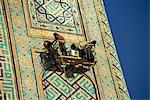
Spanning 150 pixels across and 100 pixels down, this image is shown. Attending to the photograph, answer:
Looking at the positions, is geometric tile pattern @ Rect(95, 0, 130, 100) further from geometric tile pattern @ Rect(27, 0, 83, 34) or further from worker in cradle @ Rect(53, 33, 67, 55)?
worker in cradle @ Rect(53, 33, 67, 55)

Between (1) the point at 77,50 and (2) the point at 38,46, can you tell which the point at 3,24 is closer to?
(2) the point at 38,46

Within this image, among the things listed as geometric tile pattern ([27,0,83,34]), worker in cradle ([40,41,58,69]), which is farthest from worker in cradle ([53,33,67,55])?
geometric tile pattern ([27,0,83,34])

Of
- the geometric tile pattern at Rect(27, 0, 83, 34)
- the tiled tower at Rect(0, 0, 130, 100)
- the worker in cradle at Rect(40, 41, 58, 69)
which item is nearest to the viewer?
the tiled tower at Rect(0, 0, 130, 100)

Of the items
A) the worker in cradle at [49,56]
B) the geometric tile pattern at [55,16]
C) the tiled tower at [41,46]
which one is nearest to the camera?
the tiled tower at [41,46]

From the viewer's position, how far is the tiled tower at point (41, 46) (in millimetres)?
6855

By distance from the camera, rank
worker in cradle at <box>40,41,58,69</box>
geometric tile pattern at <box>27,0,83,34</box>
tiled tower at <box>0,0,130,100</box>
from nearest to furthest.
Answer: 1. tiled tower at <box>0,0,130,100</box>
2. worker in cradle at <box>40,41,58,69</box>
3. geometric tile pattern at <box>27,0,83,34</box>

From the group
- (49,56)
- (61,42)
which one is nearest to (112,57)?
(61,42)

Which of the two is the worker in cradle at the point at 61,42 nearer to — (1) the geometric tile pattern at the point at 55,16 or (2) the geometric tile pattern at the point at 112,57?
(1) the geometric tile pattern at the point at 55,16

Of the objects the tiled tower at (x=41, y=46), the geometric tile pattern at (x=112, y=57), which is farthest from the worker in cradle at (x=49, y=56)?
the geometric tile pattern at (x=112, y=57)

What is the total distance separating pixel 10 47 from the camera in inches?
278

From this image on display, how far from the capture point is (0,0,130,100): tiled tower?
6.86 metres

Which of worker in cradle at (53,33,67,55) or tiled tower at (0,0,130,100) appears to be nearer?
tiled tower at (0,0,130,100)

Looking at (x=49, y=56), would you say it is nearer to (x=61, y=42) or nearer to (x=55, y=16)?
(x=61, y=42)

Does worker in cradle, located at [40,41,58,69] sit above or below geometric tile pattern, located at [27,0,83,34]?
below
